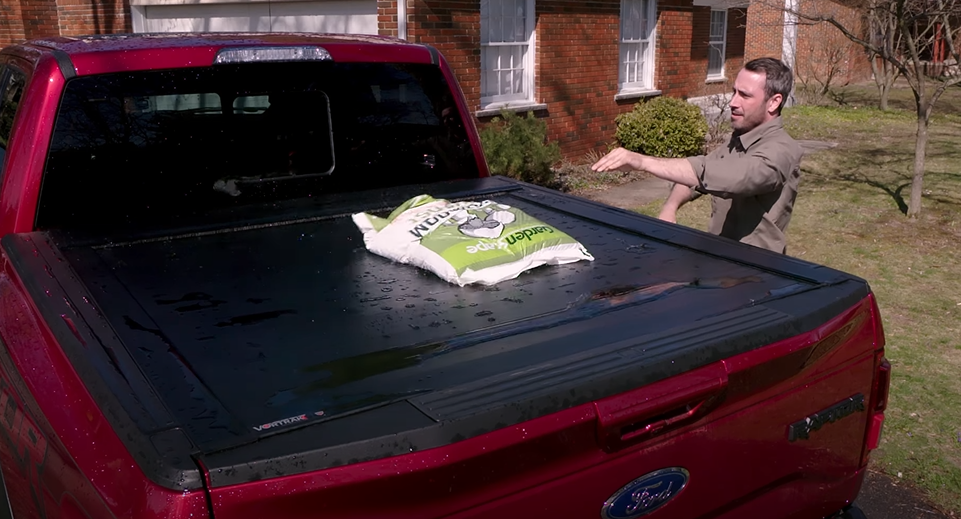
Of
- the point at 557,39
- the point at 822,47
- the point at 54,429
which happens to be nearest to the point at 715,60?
the point at 822,47

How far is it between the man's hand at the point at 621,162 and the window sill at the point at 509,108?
802cm

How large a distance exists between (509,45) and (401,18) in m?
2.49

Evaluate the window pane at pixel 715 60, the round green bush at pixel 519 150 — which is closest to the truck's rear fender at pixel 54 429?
the round green bush at pixel 519 150

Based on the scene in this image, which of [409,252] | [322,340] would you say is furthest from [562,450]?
[409,252]

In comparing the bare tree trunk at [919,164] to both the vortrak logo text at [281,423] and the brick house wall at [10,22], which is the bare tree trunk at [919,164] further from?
the brick house wall at [10,22]

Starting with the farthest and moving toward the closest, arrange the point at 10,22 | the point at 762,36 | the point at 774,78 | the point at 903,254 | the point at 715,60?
1. the point at 762,36
2. the point at 715,60
3. the point at 10,22
4. the point at 903,254
5. the point at 774,78

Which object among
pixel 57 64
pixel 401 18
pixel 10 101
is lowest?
pixel 10 101

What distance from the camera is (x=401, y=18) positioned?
10.1m

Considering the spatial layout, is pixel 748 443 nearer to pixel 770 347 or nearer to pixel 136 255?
pixel 770 347

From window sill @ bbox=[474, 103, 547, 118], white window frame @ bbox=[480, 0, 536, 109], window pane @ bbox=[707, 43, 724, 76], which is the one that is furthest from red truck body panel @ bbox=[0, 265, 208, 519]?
window pane @ bbox=[707, 43, 724, 76]

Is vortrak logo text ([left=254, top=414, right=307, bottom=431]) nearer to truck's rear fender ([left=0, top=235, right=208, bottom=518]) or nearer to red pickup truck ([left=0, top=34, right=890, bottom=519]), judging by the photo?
red pickup truck ([left=0, top=34, right=890, bottom=519])

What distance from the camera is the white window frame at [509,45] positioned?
11.8 metres

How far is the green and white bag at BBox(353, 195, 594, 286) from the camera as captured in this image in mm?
2607

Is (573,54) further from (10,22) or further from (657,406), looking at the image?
(657,406)
